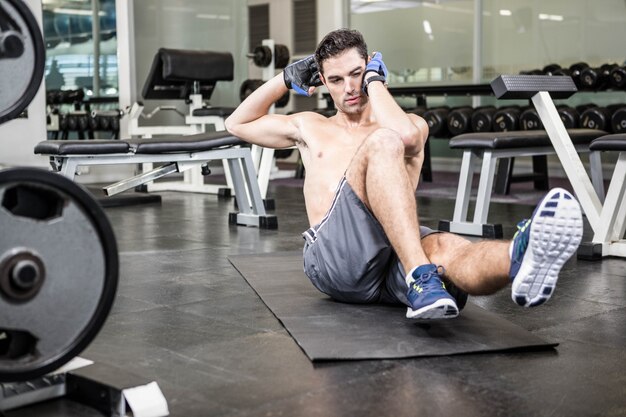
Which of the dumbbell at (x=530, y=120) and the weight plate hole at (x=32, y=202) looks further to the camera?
the dumbbell at (x=530, y=120)

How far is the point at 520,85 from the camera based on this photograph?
10.8 ft

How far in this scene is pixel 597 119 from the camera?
19.4 ft

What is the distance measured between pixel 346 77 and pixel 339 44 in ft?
0.32

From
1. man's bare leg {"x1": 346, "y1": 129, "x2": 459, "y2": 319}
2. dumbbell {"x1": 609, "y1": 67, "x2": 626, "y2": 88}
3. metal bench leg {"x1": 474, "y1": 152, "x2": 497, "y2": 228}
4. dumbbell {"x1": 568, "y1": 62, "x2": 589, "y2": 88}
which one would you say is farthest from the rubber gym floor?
dumbbell {"x1": 568, "y1": 62, "x2": 589, "y2": 88}

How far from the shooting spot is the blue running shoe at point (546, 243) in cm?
159

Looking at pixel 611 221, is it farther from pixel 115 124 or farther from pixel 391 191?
pixel 115 124

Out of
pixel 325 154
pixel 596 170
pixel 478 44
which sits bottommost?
pixel 596 170

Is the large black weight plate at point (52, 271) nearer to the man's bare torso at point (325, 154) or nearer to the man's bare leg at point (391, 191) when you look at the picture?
the man's bare leg at point (391, 191)

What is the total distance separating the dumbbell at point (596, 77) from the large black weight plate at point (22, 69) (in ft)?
18.6

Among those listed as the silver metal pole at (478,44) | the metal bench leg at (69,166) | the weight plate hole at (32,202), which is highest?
the silver metal pole at (478,44)

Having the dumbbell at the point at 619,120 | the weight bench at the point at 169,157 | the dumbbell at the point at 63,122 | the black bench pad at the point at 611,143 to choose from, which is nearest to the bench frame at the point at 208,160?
the weight bench at the point at 169,157

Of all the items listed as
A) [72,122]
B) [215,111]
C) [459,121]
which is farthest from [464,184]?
[72,122]

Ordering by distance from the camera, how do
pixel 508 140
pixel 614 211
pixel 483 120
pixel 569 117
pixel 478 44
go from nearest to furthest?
pixel 614 211, pixel 508 140, pixel 569 117, pixel 483 120, pixel 478 44

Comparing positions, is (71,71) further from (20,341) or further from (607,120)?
(20,341)
